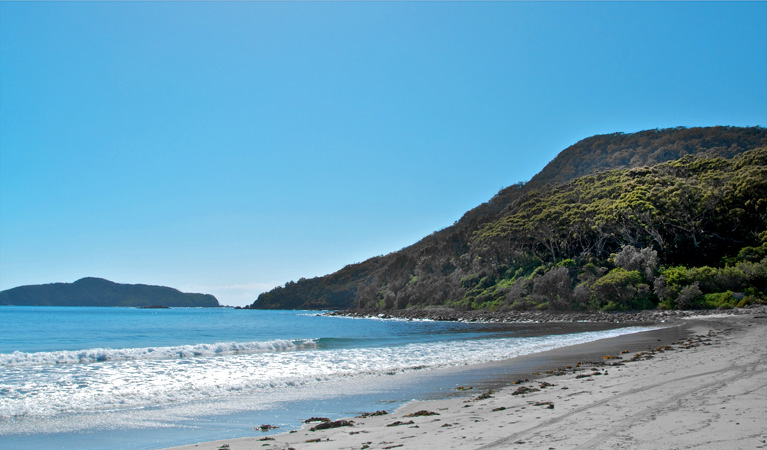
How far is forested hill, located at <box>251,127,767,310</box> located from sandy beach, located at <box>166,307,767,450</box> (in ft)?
120

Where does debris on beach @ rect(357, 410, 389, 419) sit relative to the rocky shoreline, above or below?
above

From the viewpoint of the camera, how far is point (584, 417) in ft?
24.6

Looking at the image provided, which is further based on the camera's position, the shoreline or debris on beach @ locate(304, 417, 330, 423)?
the shoreline

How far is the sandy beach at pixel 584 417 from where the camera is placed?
6020 millimetres

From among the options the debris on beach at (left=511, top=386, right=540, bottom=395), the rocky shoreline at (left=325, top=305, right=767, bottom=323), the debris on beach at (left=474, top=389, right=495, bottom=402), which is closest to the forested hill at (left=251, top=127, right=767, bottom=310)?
the rocky shoreline at (left=325, top=305, right=767, bottom=323)

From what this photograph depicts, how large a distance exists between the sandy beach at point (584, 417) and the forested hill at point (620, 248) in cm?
3655

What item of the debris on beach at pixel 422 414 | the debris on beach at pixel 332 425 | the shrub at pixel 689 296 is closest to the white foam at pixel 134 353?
the debris on beach at pixel 332 425

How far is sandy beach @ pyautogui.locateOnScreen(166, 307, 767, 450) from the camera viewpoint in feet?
19.7

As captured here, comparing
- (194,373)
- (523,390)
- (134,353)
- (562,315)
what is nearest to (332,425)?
(523,390)

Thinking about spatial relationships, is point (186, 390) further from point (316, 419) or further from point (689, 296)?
point (689, 296)

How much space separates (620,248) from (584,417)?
2304 inches

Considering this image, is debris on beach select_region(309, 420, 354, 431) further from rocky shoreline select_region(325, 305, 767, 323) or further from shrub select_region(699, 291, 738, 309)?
shrub select_region(699, 291, 738, 309)

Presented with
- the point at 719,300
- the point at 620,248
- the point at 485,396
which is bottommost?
the point at 719,300

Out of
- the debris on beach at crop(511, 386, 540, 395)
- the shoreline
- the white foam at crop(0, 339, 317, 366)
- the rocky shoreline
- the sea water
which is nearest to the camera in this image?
the sea water
